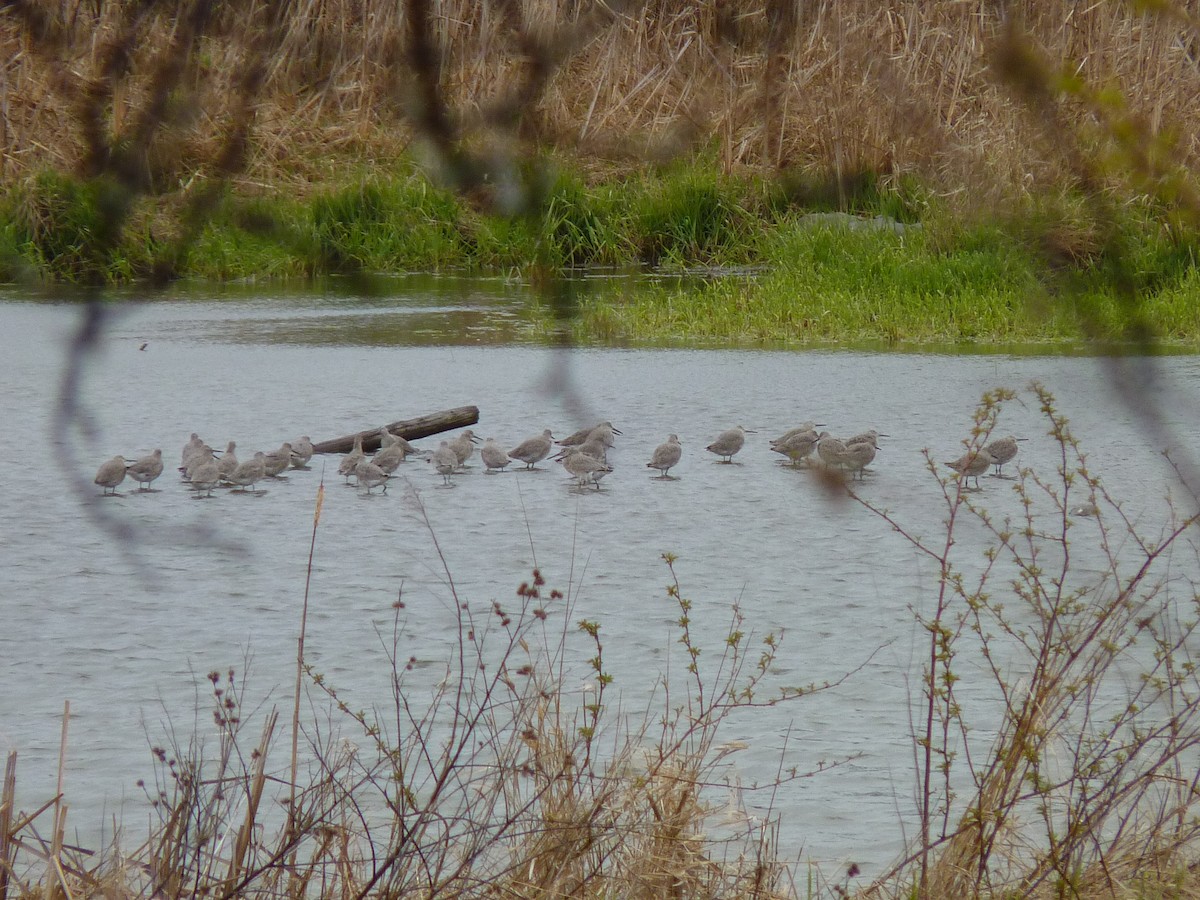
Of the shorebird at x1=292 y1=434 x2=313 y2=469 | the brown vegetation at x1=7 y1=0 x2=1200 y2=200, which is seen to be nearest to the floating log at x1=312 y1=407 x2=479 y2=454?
the shorebird at x1=292 y1=434 x2=313 y2=469

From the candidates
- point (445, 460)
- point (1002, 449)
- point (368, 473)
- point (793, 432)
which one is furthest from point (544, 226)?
point (793, 432)

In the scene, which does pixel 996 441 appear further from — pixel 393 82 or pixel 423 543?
pixel 393 82

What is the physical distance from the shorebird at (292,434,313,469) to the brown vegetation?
5988 mm

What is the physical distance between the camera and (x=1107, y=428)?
7.98 m

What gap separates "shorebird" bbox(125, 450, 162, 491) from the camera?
7.02m

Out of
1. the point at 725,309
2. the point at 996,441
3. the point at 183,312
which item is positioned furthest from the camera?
the point at 183,312

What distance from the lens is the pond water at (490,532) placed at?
3961mm

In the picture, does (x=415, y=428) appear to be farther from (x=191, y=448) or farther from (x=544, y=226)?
(x=544, y=226)

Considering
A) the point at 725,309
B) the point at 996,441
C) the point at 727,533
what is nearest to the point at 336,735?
the point at 727,533

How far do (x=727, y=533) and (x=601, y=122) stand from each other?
5177 mm

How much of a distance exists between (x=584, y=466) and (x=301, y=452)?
51.2 inches

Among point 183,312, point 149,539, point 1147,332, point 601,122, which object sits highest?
point 601,122

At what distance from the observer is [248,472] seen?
6.99m

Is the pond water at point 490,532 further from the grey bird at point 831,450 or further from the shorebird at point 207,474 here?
the grey bird at point 831,450
